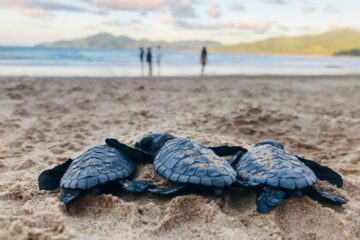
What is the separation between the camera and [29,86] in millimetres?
11820

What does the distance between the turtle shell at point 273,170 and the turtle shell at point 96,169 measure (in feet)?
3.81

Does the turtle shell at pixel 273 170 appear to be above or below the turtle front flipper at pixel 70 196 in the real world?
above

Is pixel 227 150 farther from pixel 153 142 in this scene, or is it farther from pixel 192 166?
pixel 192 166

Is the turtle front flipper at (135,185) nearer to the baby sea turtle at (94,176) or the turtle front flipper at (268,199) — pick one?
the baby sea turtle at (94,176)

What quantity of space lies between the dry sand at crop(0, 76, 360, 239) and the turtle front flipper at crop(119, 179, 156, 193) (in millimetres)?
97

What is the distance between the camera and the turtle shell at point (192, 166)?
3686 millimetres

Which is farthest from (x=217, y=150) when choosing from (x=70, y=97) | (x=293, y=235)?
(x=70, y=97)

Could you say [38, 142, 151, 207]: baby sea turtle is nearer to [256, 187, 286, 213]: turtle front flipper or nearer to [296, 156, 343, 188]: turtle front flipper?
[256, 187, 286, 213]: turtle front flipper

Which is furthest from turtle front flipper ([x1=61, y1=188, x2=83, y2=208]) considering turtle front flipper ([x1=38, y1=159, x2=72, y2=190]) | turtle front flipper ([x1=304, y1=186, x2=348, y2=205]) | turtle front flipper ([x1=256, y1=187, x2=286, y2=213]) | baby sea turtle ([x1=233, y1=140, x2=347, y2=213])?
turtle front flipper ([x1=304, y1=186, x2=348, y2=205])

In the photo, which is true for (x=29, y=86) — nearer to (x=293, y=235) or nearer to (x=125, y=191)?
(x=125, y=191)

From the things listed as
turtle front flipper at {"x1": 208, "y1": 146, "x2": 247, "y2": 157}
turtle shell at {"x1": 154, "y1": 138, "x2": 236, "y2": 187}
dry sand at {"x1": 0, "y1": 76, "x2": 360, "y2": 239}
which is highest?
turtle shell at {"x1": 154, "y1": 138, "x2": 236, "y2": 187}

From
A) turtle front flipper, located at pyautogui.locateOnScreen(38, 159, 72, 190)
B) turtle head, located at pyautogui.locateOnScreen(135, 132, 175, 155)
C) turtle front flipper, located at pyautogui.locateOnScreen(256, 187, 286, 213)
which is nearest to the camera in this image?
turtle front flipper, located at pyautogui.locateOnScreen(256, 187, 286, 213)

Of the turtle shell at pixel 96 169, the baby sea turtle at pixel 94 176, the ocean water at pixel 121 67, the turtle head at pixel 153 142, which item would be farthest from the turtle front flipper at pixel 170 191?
the ocean water at pixel 121 67

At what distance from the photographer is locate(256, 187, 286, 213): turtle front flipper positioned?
3572 millimetres
